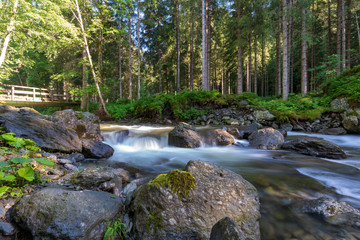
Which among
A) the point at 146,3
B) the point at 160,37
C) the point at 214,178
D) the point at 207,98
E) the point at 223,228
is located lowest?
the point at 223,228

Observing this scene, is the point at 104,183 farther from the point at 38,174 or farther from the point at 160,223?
the point at 160,223

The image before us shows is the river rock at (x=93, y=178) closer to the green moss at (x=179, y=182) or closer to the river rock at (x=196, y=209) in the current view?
the river rock at (x=196, y=209)

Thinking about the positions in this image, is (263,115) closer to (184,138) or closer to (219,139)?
(219,139)

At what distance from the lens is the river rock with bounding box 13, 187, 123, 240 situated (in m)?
1.91

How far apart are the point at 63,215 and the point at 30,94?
25111 mm

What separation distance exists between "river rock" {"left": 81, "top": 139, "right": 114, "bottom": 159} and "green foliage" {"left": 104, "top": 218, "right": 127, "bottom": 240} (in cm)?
378

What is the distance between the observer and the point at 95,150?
5613 millimetres

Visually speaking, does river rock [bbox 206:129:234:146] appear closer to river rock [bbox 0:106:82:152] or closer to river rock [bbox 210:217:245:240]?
river rock [bbox 0:106:82:152]

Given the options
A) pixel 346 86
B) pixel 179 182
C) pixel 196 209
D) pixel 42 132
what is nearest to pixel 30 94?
pixel 42 132

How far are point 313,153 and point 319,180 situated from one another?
243 cm

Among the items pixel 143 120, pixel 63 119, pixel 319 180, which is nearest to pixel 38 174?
pixel 63 119

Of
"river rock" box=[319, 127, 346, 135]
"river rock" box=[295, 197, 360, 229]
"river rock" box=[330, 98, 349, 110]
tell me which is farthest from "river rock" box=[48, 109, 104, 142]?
"river rock" box=[330, 98, 349, 110]

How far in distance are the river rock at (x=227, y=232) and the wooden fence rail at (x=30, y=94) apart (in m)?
21.0

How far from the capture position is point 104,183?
2.97 m
